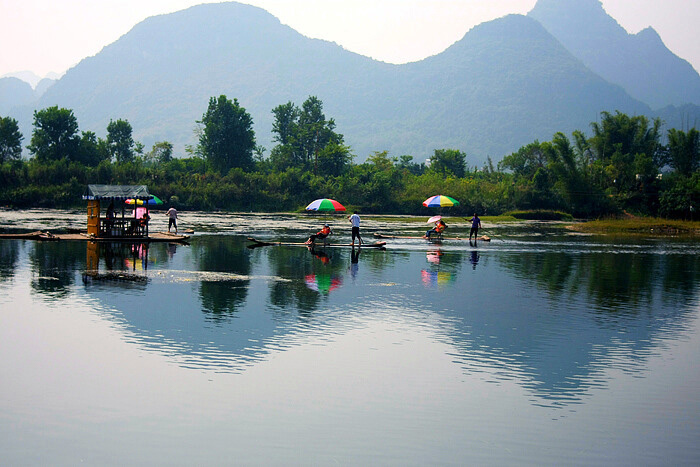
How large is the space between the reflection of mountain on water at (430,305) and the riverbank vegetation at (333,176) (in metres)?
54.0

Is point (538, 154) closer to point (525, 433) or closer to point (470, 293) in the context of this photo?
point (470, 293)

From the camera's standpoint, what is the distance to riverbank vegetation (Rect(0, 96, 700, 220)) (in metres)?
A: 85.8

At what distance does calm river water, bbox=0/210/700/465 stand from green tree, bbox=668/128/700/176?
3006 inches

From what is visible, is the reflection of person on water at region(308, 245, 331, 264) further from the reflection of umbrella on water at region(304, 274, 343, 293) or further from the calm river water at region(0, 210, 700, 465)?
the calm river water at region(0, 210, 700, 465)

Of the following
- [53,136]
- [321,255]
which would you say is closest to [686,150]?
[321,255]

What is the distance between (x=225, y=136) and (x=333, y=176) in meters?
20.8

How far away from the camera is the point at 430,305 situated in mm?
18875

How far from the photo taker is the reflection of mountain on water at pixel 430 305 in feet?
43.7

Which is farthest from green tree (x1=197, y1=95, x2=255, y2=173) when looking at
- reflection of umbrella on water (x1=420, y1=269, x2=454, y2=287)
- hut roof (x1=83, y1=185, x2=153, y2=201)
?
reflection of umbrella on water (x1=420, y1=269, x2=454, y2=287)

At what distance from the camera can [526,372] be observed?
1241 cm

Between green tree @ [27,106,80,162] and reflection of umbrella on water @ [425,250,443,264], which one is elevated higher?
green tree @ [27,106,80,162]

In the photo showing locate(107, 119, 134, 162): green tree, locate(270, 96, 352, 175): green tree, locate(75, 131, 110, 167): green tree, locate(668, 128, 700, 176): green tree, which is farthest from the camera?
locate(107, 119, 134, 162): green tree

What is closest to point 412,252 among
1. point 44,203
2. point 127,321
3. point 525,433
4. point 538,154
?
point 127,321

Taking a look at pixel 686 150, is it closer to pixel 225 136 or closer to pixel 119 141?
pixel 225 136
